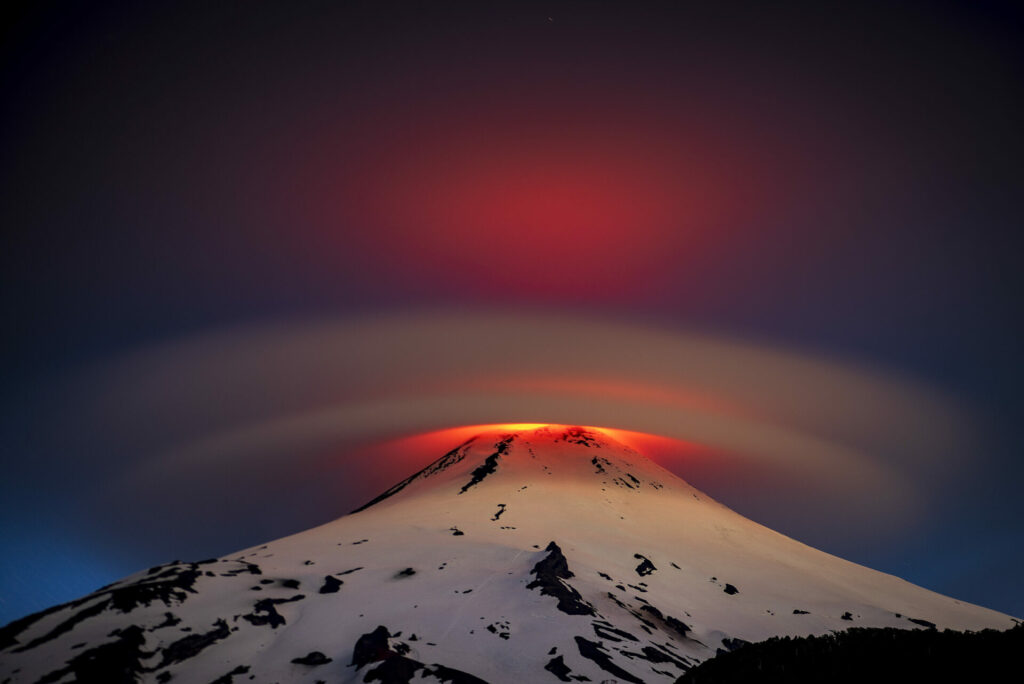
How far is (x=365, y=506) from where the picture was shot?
647 feet

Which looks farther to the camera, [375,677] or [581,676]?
[581,676]

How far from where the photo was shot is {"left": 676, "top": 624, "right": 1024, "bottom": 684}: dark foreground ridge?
68.1ft

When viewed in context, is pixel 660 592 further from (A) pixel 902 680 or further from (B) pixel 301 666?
(A) pixel 902 680

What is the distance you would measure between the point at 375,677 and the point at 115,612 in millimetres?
43532

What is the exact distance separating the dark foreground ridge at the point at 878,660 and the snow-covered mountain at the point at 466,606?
4102 centimetres

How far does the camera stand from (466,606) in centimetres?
9075

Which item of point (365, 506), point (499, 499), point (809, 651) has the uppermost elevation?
point (809, 651)

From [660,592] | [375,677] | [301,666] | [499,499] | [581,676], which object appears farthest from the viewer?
[499,499]

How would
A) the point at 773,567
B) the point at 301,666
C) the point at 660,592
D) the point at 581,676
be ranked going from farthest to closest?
the point at 773,567, the point at 660,592, the point at 301,666, the point at 581,676

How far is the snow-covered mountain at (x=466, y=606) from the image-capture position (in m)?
70.2

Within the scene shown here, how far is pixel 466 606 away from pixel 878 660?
248 ft

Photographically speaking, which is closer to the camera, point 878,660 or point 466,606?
point 878,660

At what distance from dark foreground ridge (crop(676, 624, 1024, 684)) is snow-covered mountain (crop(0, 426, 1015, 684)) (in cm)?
4102

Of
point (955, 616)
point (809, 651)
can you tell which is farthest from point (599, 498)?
point (809, 651)
